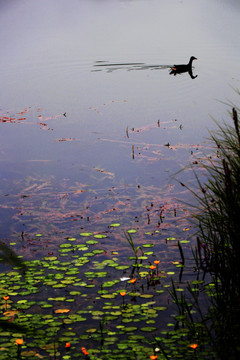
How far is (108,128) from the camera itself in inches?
369

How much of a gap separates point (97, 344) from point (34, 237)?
199 cm

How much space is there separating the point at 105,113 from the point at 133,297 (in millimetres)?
5796

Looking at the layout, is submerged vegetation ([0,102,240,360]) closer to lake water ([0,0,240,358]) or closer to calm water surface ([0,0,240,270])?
lake water ([0,0,240,358])

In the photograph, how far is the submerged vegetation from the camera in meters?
3.89

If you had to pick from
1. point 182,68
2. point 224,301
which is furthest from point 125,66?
point 224,301

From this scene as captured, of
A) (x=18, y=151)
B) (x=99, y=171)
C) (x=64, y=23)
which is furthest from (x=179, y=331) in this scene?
(x=64, y=23)

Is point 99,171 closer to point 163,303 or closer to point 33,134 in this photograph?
point 33,134

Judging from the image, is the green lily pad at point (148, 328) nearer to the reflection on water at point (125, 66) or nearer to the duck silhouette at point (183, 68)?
the duck silhouette at point (183, 68)

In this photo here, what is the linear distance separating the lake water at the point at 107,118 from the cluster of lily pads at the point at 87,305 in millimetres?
256

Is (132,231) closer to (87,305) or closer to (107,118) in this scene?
(87,305)

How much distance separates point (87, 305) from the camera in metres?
4.61

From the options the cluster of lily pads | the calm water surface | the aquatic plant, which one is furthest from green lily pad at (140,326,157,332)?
the calm water surface

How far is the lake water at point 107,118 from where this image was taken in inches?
246

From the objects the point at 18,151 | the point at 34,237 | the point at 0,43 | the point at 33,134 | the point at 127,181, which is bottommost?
the point at 34,237
